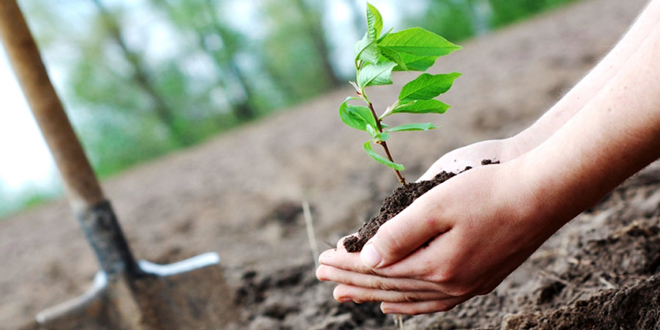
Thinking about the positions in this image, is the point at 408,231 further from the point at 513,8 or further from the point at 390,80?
the point at 513,8

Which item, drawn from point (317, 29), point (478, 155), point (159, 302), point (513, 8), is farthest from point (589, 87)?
point (513, 8)

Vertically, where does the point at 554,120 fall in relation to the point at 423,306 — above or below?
above

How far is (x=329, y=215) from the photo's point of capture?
2865mm

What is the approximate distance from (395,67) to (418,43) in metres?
0.08

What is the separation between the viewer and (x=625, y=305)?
1025 mm

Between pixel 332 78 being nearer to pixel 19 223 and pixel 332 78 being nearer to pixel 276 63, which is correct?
pixel 276 63

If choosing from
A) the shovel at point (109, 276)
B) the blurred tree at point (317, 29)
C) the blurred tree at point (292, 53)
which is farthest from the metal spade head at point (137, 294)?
the blurred tree at point (317, 29)

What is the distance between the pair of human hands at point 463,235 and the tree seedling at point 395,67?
13 cm

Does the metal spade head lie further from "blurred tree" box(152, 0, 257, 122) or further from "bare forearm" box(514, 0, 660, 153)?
"blurred tree" box(152, 0, 257, 122)

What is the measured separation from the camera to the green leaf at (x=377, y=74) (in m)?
0.99

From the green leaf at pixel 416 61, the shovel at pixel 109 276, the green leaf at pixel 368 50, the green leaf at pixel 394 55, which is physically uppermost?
the green leaf at pixel 368 50

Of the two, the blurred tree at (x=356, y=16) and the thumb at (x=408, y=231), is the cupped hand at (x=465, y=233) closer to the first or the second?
the thumb at (x=408, y=231)

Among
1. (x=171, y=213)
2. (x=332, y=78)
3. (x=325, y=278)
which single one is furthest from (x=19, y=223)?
(x=332, y=78)

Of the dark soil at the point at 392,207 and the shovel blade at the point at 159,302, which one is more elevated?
the dark soil at the point at 392,207
